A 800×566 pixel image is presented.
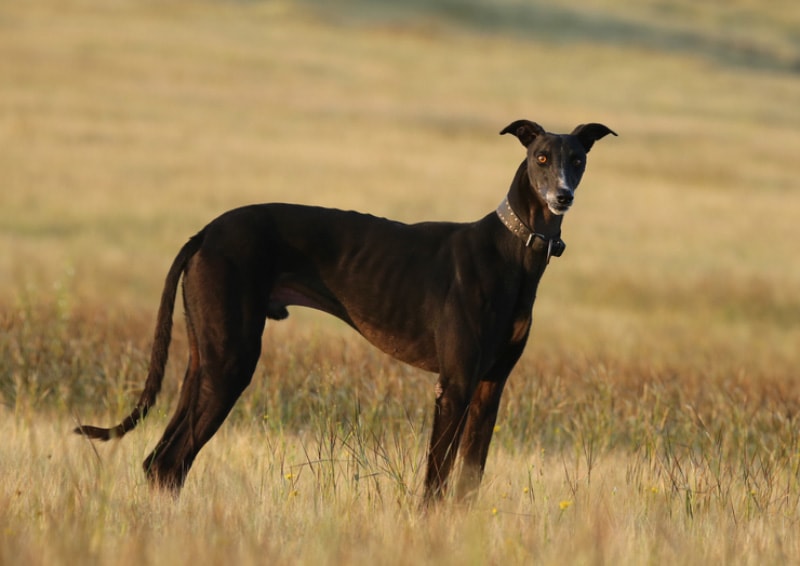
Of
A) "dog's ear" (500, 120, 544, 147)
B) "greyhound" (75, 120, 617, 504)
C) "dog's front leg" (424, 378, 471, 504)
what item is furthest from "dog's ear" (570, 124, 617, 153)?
"dog's front leg" (424, 378, 471, 504)

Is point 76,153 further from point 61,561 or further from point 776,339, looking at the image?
point 61,561

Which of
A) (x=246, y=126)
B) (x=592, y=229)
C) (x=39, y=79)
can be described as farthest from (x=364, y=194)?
(x=39, y=79)

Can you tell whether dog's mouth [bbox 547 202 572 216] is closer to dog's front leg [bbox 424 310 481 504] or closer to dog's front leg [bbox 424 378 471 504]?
dog's front leg [bbox 424 310 481 504]

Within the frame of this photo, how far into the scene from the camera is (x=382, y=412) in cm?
836

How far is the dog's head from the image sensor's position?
19.7 ft

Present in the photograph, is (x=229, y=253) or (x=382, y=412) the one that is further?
(x=382, y=412)

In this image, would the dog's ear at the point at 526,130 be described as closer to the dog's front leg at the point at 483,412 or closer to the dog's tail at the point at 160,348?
the dog's front leg at the point at 483,412

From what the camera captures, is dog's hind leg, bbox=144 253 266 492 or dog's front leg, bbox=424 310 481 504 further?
dog's hind leg, bbox=144 253 266 492

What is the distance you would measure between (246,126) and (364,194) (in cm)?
948

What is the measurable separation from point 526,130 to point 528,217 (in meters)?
0.53

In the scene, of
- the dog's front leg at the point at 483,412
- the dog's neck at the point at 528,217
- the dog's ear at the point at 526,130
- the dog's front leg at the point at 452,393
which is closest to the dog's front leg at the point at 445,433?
the dog's front leg at the point at 452,393

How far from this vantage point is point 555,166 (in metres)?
6.11

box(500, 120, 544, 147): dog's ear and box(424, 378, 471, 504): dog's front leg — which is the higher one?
box(500, 120, 544, 147): dog's ear

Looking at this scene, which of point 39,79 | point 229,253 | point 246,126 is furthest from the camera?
point 39,79
